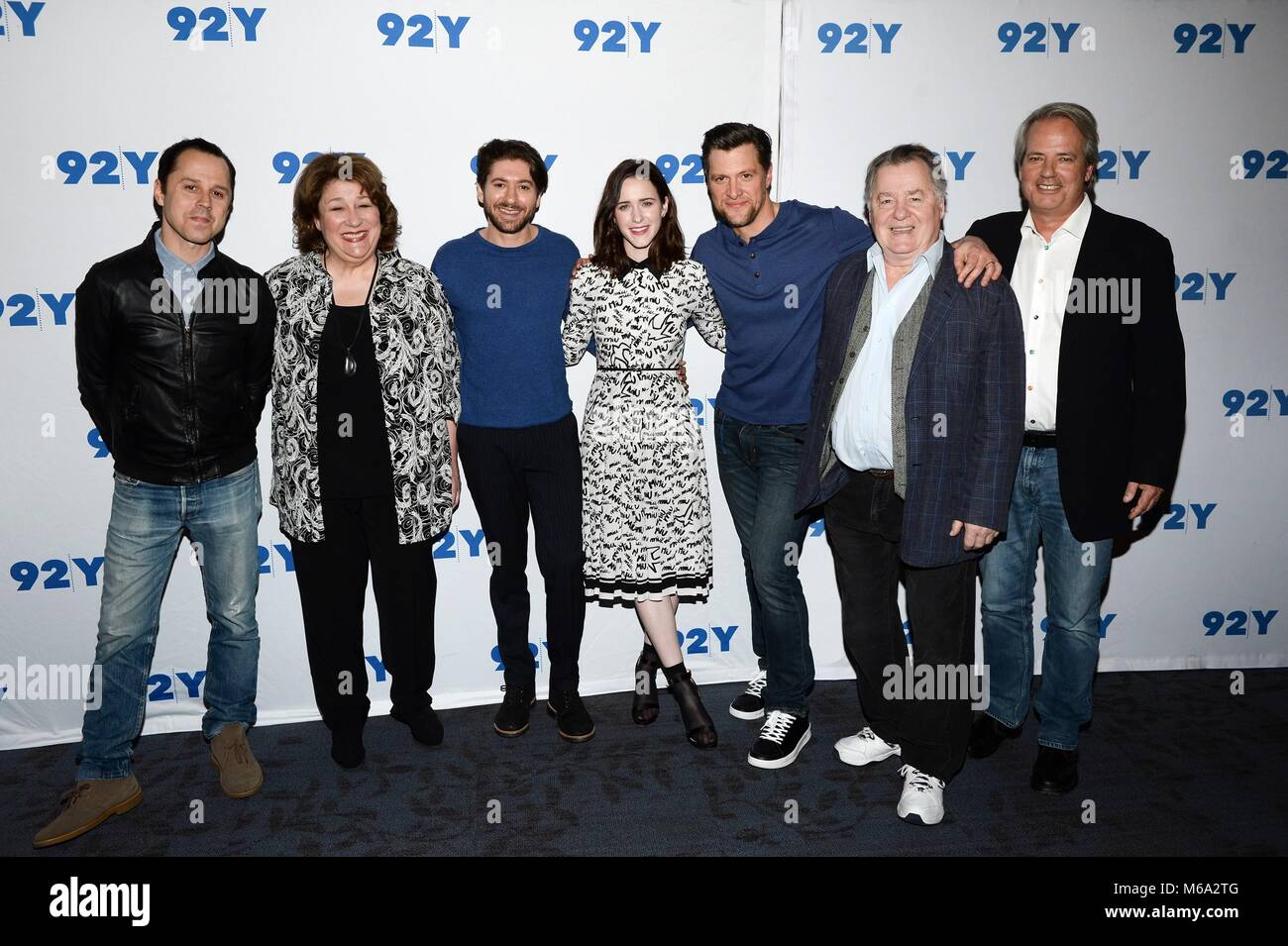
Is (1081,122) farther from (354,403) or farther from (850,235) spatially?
(354,403)

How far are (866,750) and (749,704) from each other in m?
0.55

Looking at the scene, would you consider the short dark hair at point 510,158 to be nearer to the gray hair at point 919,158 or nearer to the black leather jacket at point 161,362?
the black leather jacket at point 161,362

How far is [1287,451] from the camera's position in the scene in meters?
4.16

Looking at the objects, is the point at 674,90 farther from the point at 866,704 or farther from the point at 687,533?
the point at 866,704

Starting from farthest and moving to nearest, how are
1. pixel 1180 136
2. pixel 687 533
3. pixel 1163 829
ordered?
pixel 1180 136 < pixel 687 533 < pixel 1163 829

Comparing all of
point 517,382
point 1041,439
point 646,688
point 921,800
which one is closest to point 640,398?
point 517,382

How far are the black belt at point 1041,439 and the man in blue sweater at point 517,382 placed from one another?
1.55 meters

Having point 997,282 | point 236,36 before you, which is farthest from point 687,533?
point 236,36

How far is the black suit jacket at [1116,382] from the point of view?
2.92 metres

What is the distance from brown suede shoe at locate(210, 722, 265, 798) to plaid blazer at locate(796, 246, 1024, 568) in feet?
7.53

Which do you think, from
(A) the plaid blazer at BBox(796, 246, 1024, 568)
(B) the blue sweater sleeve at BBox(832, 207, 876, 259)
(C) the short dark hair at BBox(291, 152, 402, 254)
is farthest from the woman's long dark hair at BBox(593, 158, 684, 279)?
(A) the plaid blazer at BBox(796, 246, 1024, 568)

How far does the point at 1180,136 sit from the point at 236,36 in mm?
3795

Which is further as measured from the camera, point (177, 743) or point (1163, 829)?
point (177, 743)

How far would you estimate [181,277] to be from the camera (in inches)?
116
